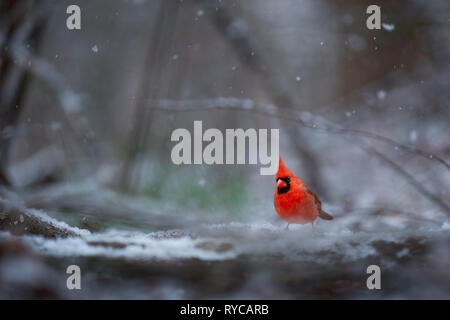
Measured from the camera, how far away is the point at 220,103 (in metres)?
1.06

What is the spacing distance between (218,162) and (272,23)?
19.5 inches

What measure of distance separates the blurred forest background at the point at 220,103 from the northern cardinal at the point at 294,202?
7 centimetres

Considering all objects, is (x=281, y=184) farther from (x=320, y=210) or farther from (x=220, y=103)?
(x=220, y=103)

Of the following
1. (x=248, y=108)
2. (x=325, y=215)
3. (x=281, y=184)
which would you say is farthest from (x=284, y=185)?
(x=248, y=108)

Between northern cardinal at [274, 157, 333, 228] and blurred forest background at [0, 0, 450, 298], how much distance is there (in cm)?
7

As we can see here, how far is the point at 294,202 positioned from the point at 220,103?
461 millimetres

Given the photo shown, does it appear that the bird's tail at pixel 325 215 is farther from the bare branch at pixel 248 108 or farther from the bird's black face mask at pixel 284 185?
the bare branch at pixel 248 108

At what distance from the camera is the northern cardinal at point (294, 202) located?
693mm
